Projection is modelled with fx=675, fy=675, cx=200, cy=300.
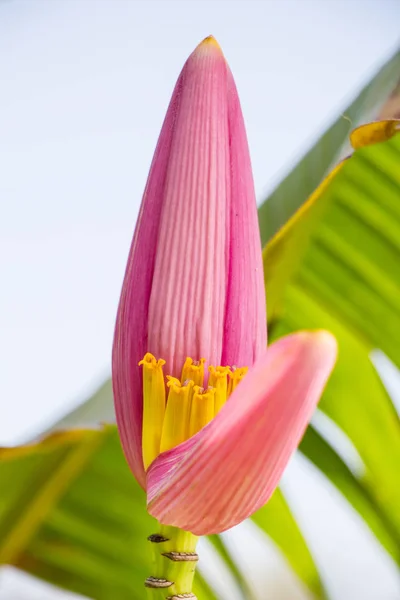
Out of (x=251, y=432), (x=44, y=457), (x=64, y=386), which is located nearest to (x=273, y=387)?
(x=251, y=432)

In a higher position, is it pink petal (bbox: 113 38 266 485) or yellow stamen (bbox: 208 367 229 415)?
pink petal (bbox: 113 38 266 485)

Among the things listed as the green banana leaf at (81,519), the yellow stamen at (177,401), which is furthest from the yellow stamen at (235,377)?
the green banana leaf at (81,519)

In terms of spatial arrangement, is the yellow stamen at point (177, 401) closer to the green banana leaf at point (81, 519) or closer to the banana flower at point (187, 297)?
the banana flower at point (187, 297)

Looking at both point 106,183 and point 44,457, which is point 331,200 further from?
point 106,183

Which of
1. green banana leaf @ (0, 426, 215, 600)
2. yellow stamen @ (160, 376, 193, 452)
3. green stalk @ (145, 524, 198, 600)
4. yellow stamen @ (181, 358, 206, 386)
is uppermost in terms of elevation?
yellow stamen @ (181, 358, 206, 386)

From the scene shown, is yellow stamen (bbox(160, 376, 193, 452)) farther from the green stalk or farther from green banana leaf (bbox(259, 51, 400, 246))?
green banana leaf (bbox(259, 51, 400, 246))

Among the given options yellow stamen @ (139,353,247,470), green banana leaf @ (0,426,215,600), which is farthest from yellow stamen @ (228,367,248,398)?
green banana leaf @ (0,426,215,600)
